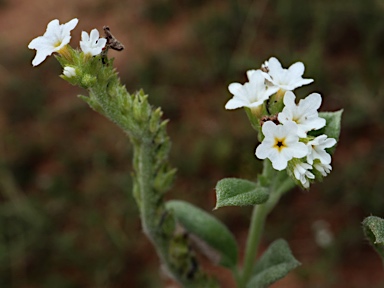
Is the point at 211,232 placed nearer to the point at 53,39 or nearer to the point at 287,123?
the point at 287,123

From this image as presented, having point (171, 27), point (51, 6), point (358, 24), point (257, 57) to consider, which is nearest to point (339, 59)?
point (358, 24)

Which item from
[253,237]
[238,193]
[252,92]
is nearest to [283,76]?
[252,92]

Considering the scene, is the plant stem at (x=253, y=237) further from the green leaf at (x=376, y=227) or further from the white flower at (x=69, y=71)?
the white flower at (x=69, y=71)

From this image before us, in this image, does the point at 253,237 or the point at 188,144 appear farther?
the point at 188,144

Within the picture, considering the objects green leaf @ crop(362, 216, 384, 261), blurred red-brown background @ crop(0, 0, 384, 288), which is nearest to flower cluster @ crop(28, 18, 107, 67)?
green leaf @ crop(362, 216, 384, 261)

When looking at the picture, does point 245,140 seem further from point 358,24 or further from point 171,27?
point 171,27

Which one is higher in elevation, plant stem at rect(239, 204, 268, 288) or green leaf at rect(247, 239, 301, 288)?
plant stem at rect(239, 204, 268, 288)

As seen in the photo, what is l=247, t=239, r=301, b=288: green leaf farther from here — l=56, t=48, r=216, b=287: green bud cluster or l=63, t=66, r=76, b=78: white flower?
l=63, t=66, r=76, b=78: white flower
